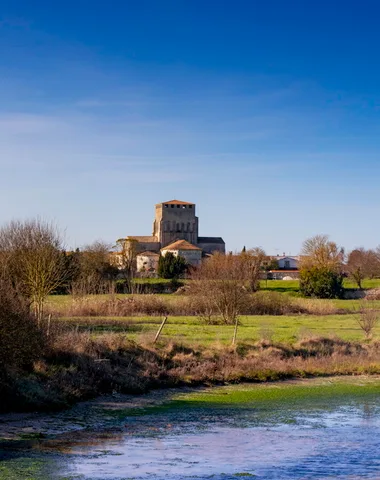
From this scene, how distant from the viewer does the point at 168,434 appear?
19.4m

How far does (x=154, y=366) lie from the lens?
28.6 m

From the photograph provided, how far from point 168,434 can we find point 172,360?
1030 centimetres

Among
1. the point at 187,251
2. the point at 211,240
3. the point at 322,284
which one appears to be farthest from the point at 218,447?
the point at 211,240

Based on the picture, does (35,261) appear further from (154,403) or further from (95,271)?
(95,271)

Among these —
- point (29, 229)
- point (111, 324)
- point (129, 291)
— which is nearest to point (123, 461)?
point (111, 324)

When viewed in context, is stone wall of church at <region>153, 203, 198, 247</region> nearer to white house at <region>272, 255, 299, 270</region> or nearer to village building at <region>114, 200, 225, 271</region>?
village building at <region>114, 200, 225, 271</region>

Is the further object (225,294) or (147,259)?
(147,259)

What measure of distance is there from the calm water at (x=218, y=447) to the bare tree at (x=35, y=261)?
16.1 meters

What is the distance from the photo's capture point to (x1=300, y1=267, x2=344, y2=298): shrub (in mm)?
82688

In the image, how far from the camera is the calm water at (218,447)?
49.7ft

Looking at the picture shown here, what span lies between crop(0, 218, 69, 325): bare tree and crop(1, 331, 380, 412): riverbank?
835 cm

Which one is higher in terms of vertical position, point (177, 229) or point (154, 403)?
point (177, 229)

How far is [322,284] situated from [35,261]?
4678cm

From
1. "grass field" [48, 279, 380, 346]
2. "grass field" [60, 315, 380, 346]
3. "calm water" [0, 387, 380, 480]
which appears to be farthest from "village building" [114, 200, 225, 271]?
"calm water" [0, 387, 380, 480]
